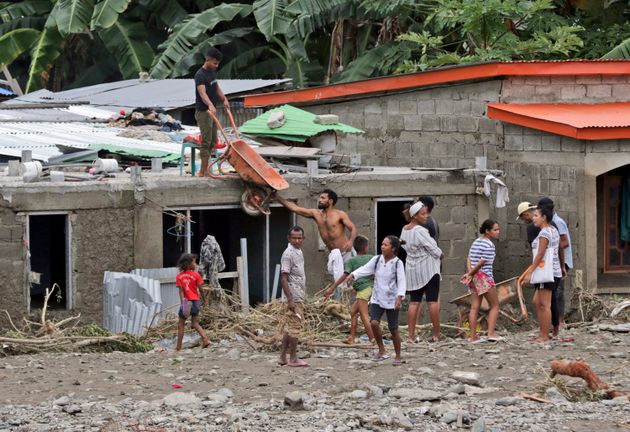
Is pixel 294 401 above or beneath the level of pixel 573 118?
beneath

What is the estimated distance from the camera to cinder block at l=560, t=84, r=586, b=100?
18797 millimetres

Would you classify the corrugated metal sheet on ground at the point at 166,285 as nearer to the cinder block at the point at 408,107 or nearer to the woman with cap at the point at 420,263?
the woman with cap at the point at 420,263

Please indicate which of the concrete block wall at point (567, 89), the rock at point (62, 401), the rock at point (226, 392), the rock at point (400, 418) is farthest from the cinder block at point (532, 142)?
the rock at point (62, 401)

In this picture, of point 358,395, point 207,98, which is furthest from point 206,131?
point 358,395

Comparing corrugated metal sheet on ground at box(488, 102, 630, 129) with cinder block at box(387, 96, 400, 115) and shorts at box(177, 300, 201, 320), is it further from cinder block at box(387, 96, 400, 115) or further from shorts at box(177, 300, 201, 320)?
shorts at box(177, 300, 201, 320)

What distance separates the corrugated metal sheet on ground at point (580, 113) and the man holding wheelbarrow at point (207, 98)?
3.99 metres

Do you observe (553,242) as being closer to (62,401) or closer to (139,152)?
(62,401)

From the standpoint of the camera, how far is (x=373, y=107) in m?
19.8

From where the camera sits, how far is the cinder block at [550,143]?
17.7 meters

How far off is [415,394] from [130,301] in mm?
4441

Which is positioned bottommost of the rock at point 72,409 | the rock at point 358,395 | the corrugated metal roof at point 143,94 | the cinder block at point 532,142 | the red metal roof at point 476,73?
the rock at point 72,409

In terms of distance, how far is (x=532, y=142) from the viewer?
18.1 metres

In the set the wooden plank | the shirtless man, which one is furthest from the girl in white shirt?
the wooden plank

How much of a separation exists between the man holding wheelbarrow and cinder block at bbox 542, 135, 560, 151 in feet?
13.8
